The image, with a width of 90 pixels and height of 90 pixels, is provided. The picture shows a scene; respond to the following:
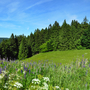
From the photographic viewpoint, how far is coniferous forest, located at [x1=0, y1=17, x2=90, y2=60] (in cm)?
2688

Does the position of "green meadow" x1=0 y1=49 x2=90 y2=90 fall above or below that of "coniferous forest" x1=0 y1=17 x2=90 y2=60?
below

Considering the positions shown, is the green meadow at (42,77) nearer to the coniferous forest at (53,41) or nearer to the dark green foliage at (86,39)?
the coniferous forest at (53,41)

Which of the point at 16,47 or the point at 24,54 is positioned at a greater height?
the point at 16,47

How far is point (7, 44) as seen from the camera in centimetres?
3531

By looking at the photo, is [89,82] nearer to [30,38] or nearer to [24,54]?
[24,54]

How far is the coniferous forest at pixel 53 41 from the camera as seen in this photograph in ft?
88.2

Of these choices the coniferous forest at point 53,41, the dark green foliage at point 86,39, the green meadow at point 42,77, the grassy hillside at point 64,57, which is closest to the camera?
the green meadow at point 42,77

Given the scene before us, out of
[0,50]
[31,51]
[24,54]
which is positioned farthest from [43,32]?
[0,50]

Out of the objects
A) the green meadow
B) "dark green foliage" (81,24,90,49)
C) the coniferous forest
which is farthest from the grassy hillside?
"dark green foliage" (81,24,90,49)

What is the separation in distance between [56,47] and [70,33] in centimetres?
597

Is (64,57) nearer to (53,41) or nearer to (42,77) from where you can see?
(42,77)

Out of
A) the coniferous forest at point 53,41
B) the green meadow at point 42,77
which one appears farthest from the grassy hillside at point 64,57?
the coniferous forest at point 53,41

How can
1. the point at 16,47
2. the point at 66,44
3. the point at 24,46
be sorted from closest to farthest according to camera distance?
the point at 66,44 → the point at 24,46 → the point at 16,47

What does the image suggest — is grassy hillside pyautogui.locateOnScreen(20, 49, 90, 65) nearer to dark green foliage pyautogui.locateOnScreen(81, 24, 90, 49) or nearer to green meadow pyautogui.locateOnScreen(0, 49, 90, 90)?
green meadow pyautogui.locateOnScreen(0, 49, 90, 90)
